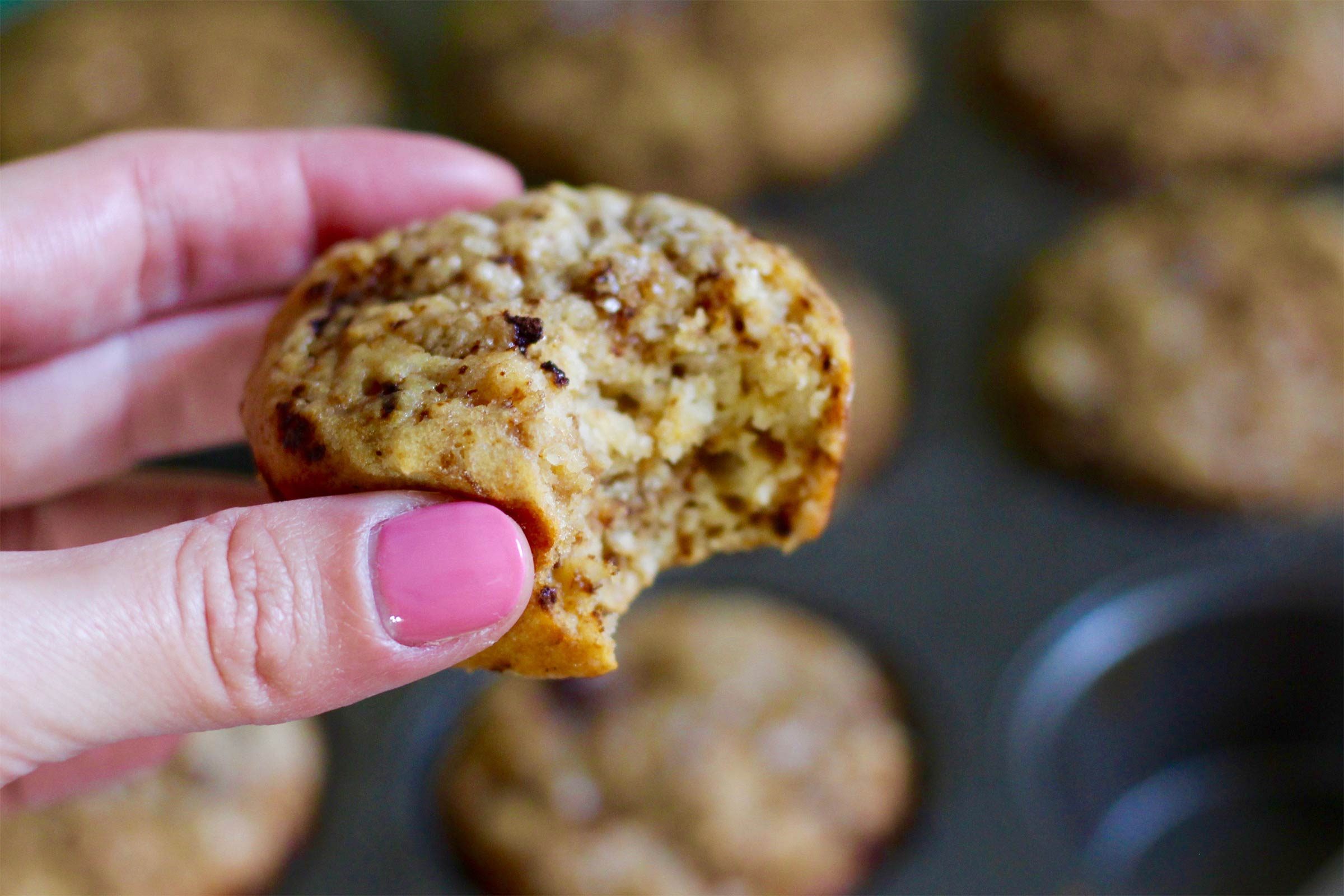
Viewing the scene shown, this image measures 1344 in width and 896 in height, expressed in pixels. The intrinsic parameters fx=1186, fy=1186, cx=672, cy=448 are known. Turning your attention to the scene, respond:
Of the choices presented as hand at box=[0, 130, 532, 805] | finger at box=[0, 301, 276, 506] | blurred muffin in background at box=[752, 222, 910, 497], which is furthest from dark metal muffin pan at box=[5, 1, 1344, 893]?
finger at box=[0, 301, 276, 506]

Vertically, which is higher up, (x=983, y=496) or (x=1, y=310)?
(x=1, y=310)

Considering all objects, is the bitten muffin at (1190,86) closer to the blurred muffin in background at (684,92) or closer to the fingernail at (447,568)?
the blurred muffin in background at (684,92)

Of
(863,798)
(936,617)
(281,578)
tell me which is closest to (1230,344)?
(936,617)

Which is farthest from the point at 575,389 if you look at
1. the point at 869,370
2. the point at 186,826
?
the point at 869,370

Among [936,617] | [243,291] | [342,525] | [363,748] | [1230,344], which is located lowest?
[363,748]

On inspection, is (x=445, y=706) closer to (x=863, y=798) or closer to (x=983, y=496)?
(x=863, y=798)

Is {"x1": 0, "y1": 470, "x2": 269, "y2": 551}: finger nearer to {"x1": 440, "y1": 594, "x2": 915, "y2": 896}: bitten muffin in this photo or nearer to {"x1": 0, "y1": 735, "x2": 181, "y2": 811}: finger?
{"x1": 0, "y1": 735, "x2": 181, "y2": 811}: finger
